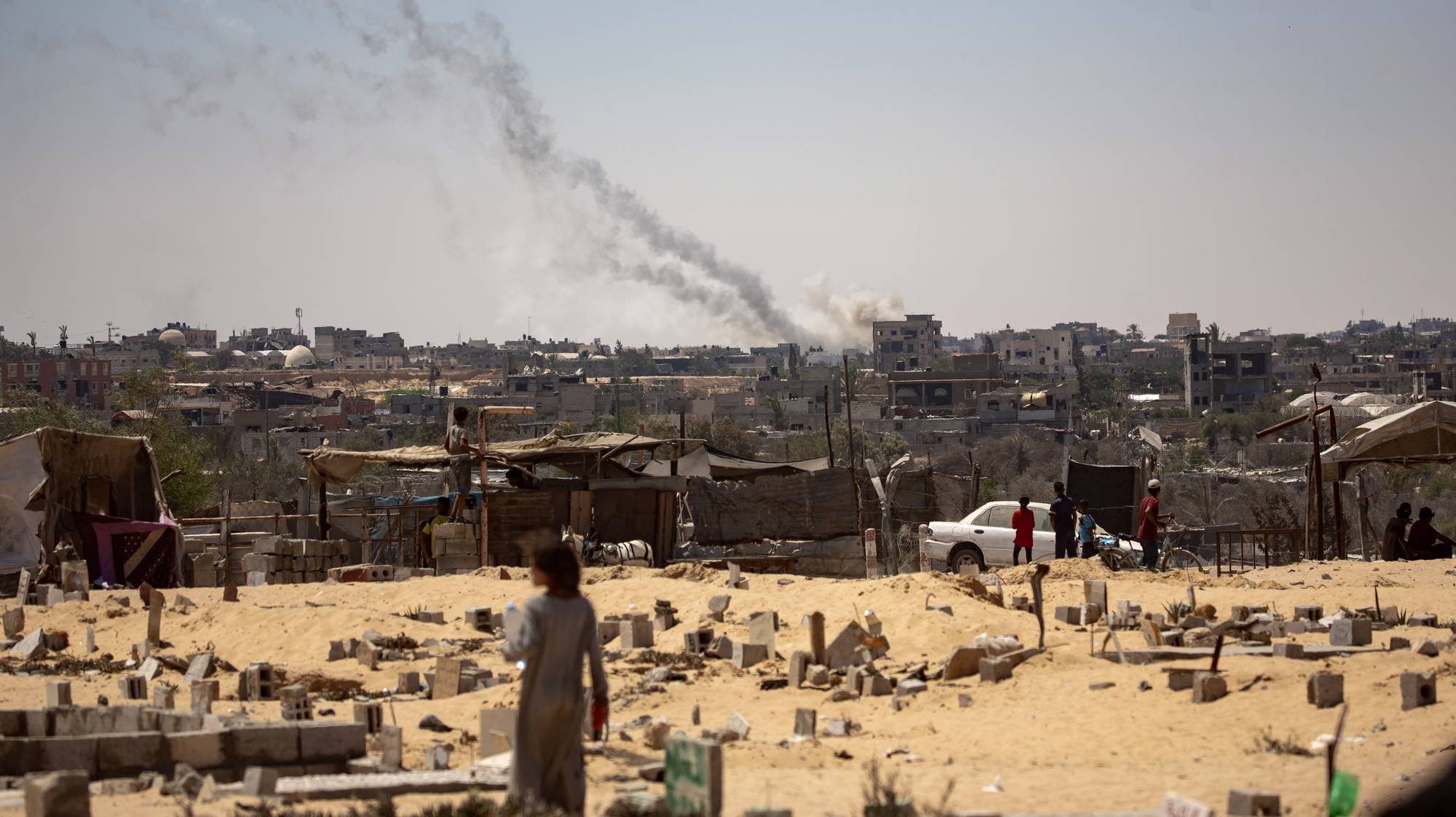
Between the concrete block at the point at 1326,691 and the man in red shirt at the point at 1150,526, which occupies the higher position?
the man in red shirt at the point at 1150,526

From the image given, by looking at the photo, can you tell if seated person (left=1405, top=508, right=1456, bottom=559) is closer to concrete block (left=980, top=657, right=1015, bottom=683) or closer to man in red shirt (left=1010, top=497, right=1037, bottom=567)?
man in red shirt (left=1010, top=497, right=1037, bottom=567)

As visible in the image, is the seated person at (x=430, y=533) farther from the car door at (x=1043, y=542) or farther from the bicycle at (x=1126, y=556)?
the bicycle at (x=1126, y=556)

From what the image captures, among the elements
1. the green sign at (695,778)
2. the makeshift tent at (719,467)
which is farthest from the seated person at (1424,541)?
the green sign at (695,778)

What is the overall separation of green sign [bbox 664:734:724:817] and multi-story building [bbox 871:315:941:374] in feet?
468

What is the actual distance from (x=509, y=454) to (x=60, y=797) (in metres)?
13.8

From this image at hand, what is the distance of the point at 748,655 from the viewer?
11828mm

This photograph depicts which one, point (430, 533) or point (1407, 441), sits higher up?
point (1407, 441)

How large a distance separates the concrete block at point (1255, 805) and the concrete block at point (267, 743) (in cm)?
463

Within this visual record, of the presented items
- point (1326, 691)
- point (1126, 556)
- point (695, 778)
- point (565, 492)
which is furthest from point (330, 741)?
point (1126, 556)

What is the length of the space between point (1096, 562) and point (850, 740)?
30.7 feet

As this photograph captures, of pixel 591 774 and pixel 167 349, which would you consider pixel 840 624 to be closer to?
pixel 591 774

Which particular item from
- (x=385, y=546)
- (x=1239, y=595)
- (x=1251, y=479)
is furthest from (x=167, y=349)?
(x=1239, y=595)

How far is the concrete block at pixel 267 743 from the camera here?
26.5 feet

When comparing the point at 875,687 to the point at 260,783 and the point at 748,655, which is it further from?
the point at 260,783
